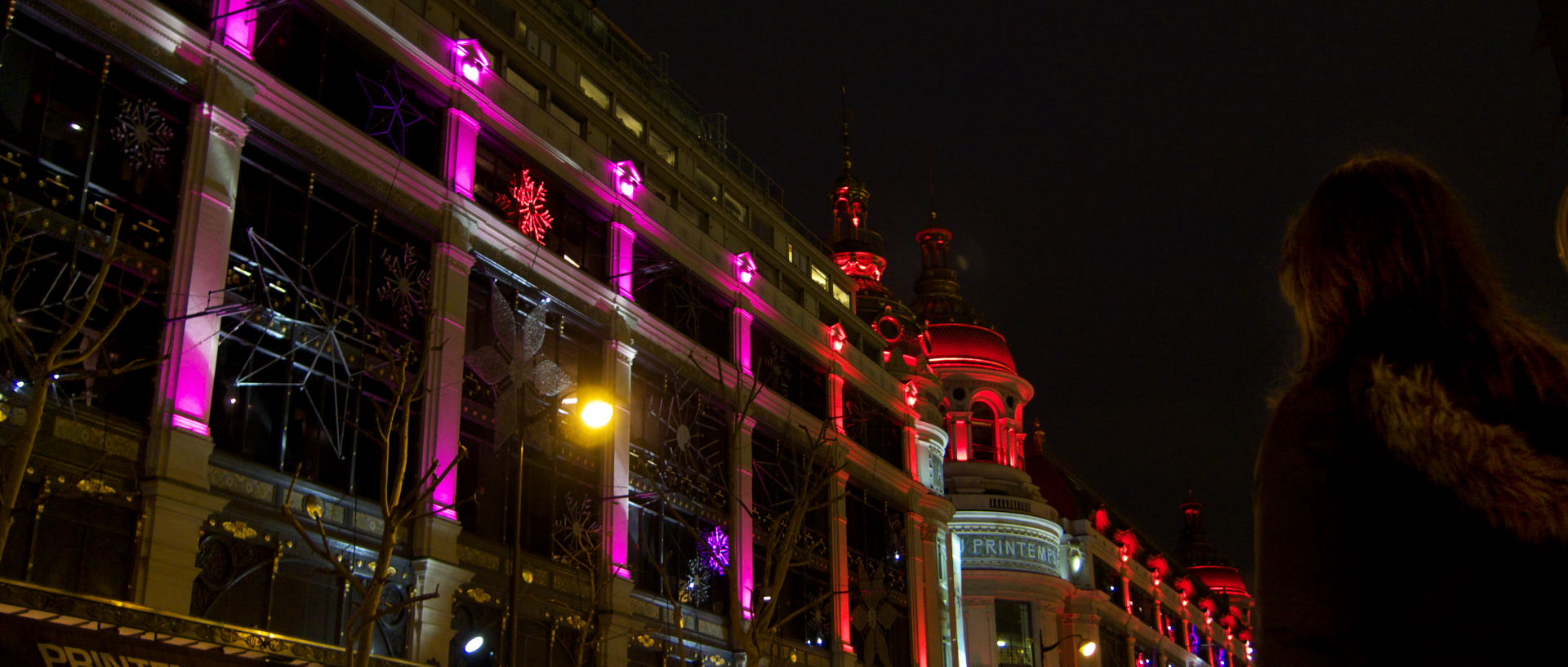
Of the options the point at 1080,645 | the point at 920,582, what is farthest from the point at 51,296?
the point at 1080,645

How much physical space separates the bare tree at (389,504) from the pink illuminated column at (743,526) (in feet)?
36.8

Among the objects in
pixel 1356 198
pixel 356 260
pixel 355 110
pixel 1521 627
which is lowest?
pixel 1521 627

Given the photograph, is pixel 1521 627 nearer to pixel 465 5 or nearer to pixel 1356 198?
pixel 1356 198

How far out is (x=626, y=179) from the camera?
3275 centimetres

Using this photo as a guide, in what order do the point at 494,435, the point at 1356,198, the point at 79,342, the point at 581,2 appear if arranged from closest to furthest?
1. the point at 1356,198
2. the point at 79,342
3. the point at 494,435
4. the point at 581,2

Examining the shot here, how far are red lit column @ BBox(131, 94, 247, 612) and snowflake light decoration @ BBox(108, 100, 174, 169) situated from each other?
40 cm

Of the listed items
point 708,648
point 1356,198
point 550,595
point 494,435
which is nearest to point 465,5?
point 494,435

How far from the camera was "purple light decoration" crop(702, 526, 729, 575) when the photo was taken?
112 feet

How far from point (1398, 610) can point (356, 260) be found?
2364 centimetres

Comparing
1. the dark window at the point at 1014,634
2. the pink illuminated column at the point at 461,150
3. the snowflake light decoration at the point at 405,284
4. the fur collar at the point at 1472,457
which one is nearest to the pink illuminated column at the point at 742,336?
the pink illuminated column at the point at 461,150

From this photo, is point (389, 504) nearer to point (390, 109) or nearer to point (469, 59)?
point (390, 109)

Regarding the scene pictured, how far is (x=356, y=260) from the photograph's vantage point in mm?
24125

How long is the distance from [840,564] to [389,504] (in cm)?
2189

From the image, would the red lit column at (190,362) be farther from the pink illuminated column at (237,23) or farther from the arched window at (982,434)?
the arched window at (982,434)
